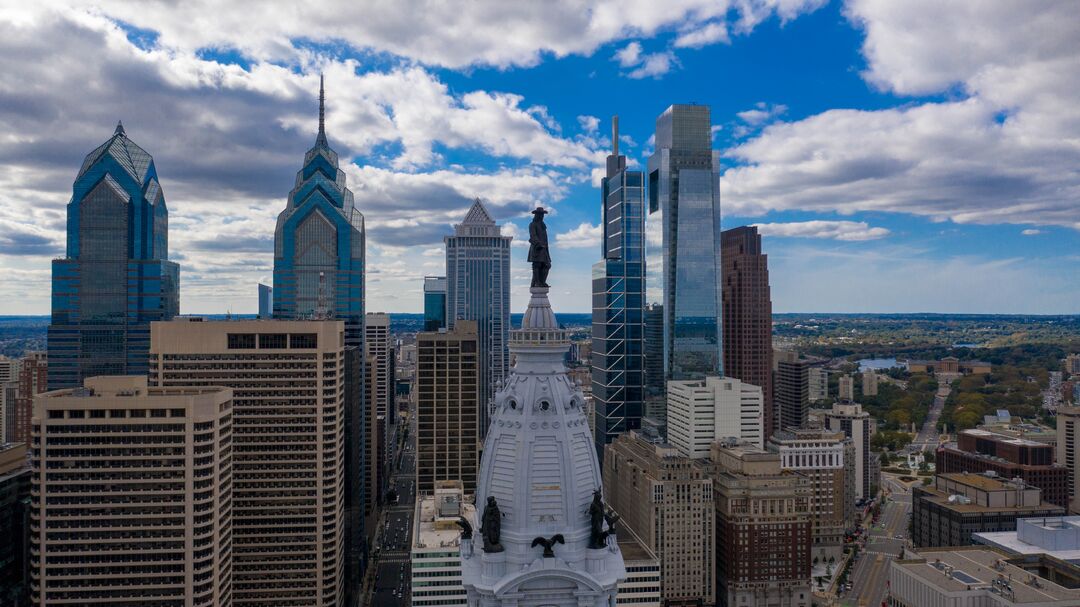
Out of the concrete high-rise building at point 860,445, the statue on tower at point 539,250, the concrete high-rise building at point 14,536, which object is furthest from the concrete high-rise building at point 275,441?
the concrete high-rise building at point 860,445

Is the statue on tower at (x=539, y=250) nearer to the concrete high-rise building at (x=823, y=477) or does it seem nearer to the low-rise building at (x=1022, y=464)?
the concrete high-rise building at (x=823, y=477)

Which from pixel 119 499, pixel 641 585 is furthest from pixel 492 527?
pixel 641 585

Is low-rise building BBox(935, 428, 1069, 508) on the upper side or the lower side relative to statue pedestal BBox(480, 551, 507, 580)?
lower

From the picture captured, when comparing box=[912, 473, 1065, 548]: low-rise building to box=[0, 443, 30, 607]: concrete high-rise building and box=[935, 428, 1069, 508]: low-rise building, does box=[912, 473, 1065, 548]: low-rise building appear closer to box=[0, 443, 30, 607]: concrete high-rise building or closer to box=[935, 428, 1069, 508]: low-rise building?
box=[935, 428, 1069, 508]: low-rise building

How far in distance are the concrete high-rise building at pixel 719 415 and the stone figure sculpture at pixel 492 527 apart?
13757cm

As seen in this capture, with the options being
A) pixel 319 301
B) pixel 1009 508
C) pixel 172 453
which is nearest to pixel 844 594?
pixel 1009 508

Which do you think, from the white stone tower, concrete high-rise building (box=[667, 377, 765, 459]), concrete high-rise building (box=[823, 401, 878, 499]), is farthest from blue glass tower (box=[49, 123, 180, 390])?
the white stone tower

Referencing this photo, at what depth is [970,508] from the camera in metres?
127

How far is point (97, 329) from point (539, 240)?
174 m

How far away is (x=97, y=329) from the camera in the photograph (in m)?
178

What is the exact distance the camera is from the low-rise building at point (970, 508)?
125m

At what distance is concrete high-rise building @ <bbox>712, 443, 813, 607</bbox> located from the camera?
391 ft

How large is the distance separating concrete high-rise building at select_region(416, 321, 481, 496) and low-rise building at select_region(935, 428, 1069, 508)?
99993mm

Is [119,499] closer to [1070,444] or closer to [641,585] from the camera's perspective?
[641,585]
